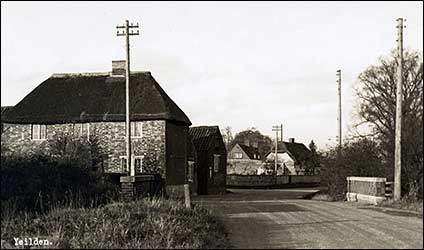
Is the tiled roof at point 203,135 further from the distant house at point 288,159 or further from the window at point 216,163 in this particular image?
the distant house at point 288,159

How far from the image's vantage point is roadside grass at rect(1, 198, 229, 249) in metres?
14.9

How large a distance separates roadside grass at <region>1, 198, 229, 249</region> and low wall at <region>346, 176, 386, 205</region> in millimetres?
12349

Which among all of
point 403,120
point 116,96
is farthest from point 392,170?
point 116,96

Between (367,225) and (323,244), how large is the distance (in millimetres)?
4374

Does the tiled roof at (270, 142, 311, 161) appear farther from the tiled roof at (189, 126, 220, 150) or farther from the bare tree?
the bare tree

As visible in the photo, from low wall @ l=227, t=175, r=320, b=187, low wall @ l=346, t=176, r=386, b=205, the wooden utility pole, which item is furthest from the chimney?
low wall @ l=227, t=175, r=320, b=187

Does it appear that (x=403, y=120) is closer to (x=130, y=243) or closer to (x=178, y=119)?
(x=130, y=243)

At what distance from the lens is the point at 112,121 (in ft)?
149

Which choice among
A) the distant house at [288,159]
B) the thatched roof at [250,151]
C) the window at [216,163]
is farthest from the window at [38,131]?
the thatched roof at [250,151]

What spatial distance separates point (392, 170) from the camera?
30.7m

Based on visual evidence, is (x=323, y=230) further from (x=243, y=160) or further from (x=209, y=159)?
(x=243, y=160)

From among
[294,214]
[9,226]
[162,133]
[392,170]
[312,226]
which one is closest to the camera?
[9,226]

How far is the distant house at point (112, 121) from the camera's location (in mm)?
44500

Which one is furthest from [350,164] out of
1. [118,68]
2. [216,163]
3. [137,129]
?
[216,163]
